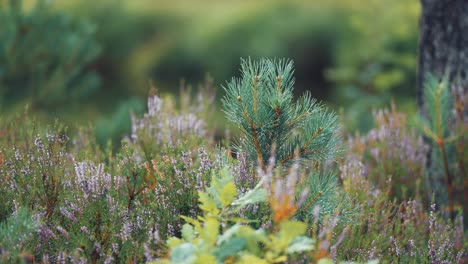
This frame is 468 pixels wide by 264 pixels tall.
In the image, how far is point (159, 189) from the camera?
335cm

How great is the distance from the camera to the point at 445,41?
16.5 ft

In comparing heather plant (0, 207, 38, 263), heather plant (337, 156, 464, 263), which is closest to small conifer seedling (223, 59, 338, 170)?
heather plant (337, 156, 464, 263)

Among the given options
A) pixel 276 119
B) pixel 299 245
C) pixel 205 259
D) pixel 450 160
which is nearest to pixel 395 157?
pixel 450 160

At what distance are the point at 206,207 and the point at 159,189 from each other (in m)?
0.83

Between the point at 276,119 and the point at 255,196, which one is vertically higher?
the point at 276,119

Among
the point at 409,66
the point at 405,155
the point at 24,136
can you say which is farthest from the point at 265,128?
the point at 409,66

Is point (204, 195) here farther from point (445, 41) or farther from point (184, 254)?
point (445, 41)

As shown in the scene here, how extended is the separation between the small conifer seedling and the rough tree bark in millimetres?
2098

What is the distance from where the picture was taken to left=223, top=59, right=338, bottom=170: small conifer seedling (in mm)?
3088

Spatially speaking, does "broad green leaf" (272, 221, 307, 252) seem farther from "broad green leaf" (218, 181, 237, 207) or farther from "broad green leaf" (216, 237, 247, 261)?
"broad green leaf" (218, 181, 237, 207)

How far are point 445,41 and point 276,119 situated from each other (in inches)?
95.8

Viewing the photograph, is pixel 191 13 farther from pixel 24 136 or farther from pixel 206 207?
pixel 206 207

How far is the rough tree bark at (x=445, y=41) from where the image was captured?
16.4 feet

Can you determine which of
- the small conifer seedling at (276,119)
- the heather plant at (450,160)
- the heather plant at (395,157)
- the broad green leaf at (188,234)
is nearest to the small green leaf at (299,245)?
the broad green leaf at (188,234)
